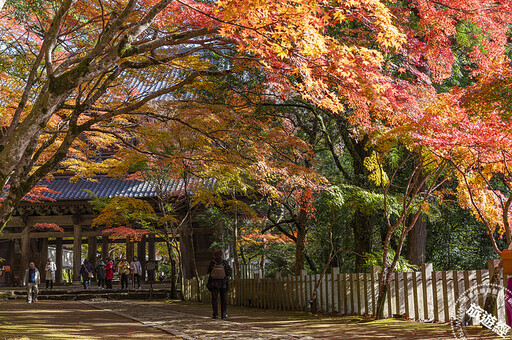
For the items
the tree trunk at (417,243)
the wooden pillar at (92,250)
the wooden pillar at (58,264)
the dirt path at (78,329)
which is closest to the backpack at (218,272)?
the dirt path at (78,329)

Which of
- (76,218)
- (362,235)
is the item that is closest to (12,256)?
(76,218)

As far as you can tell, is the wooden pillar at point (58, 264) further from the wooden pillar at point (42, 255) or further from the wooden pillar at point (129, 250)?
the wooden pillar at point (129, 250)

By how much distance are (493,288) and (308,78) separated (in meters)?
3.58

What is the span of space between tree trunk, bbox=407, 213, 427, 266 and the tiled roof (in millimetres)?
9424

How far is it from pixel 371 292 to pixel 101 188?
48.1 ft

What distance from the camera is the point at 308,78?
6.38 meters

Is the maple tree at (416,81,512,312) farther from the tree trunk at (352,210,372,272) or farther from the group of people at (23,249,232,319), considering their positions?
the group of people at (23,249,232,319)

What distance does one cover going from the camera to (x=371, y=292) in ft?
28.7

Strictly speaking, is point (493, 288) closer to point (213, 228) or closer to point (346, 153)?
point (346, 153)

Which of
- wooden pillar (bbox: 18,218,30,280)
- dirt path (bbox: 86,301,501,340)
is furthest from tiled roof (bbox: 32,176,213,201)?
dirt path (bbox: 86,301,501,340)

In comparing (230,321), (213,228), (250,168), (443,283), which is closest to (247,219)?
(213,228)

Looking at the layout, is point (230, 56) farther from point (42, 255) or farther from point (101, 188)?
point (42, 255)

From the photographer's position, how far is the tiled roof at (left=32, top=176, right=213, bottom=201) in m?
19.3

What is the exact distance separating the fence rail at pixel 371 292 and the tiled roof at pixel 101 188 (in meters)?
7.28
